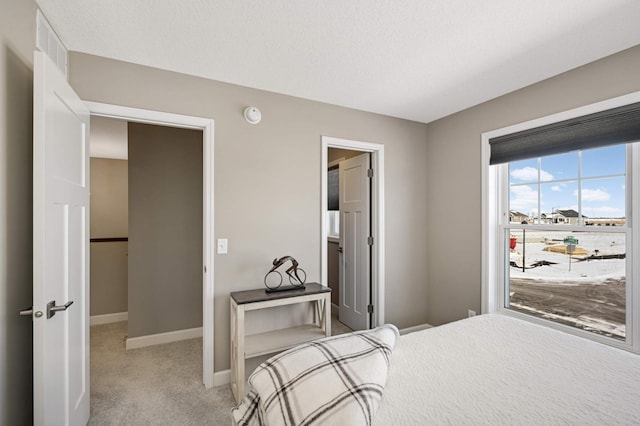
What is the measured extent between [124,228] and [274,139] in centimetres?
365

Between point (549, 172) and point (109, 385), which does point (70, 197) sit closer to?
point (109, 385)

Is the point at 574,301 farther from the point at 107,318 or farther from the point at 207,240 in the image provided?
the point at 107,318

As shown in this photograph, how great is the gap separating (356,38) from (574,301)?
2615 mm

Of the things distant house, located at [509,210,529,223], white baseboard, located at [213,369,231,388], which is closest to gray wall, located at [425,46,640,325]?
distant house, located at [509,210,529,223]

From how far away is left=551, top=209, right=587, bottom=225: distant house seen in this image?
2293mm

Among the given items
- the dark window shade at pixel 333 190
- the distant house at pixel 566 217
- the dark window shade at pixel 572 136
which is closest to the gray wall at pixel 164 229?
the dark window shade at pixel 333 190

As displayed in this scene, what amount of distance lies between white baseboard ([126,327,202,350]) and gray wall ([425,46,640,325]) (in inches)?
111

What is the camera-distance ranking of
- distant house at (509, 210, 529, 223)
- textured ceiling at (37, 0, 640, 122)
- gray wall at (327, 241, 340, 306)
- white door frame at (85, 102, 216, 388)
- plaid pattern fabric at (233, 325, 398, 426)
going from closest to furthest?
plaid pattern fabric at (233, 325, 398, 426) < textured ceiling at (37, 0, 640, 122) < white door frame at (85, 102, 216, 388) < distant house at (509, 210, 529, 223) < gray wall at (327, 241, 340, 306)

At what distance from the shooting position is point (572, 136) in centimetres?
222

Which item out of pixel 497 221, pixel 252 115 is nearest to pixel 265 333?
pixel 252 115

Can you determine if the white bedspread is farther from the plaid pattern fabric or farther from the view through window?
the view through window

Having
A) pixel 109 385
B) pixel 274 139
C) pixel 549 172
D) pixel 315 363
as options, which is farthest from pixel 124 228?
pixel 549 172

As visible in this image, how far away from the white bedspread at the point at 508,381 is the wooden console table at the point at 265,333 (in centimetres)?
91

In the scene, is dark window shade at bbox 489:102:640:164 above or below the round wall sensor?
below
